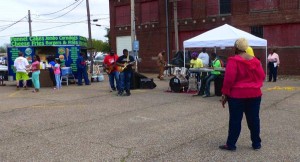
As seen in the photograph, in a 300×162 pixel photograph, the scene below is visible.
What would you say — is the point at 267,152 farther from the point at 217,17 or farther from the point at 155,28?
the point at 155,28

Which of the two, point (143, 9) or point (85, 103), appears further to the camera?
point (143, 9)

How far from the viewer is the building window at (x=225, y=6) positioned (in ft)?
89.2

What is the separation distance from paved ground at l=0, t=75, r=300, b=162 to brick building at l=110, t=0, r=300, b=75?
13.1 metres

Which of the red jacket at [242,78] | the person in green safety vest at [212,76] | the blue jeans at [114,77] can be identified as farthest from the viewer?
the blue jeans at [114,77]

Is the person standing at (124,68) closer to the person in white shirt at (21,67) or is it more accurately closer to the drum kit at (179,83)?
the drum kit at (179,83)

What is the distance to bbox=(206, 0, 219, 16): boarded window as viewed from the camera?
27703mm

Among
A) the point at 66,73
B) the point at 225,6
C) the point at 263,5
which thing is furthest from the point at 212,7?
the point at 66,73

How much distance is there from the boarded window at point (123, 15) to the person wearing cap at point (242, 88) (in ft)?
89.8

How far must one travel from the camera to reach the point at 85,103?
39.9 feet

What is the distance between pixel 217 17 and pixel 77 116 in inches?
780

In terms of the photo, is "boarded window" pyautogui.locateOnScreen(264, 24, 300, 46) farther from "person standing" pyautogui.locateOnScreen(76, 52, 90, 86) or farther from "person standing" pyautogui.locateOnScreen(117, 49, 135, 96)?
"person standing" pyautogui.locateOnScreen(117, 49, 135, 96)

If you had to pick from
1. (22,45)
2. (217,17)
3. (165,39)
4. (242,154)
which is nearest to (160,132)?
(242,154)

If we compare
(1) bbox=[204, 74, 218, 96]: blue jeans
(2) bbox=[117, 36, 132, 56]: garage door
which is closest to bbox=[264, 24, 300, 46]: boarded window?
(2) bbox=[117, 36, 132, 56]: garage door

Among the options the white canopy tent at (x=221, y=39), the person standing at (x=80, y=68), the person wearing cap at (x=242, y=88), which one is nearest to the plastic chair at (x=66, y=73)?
the person standing at (x=80, y=68)
